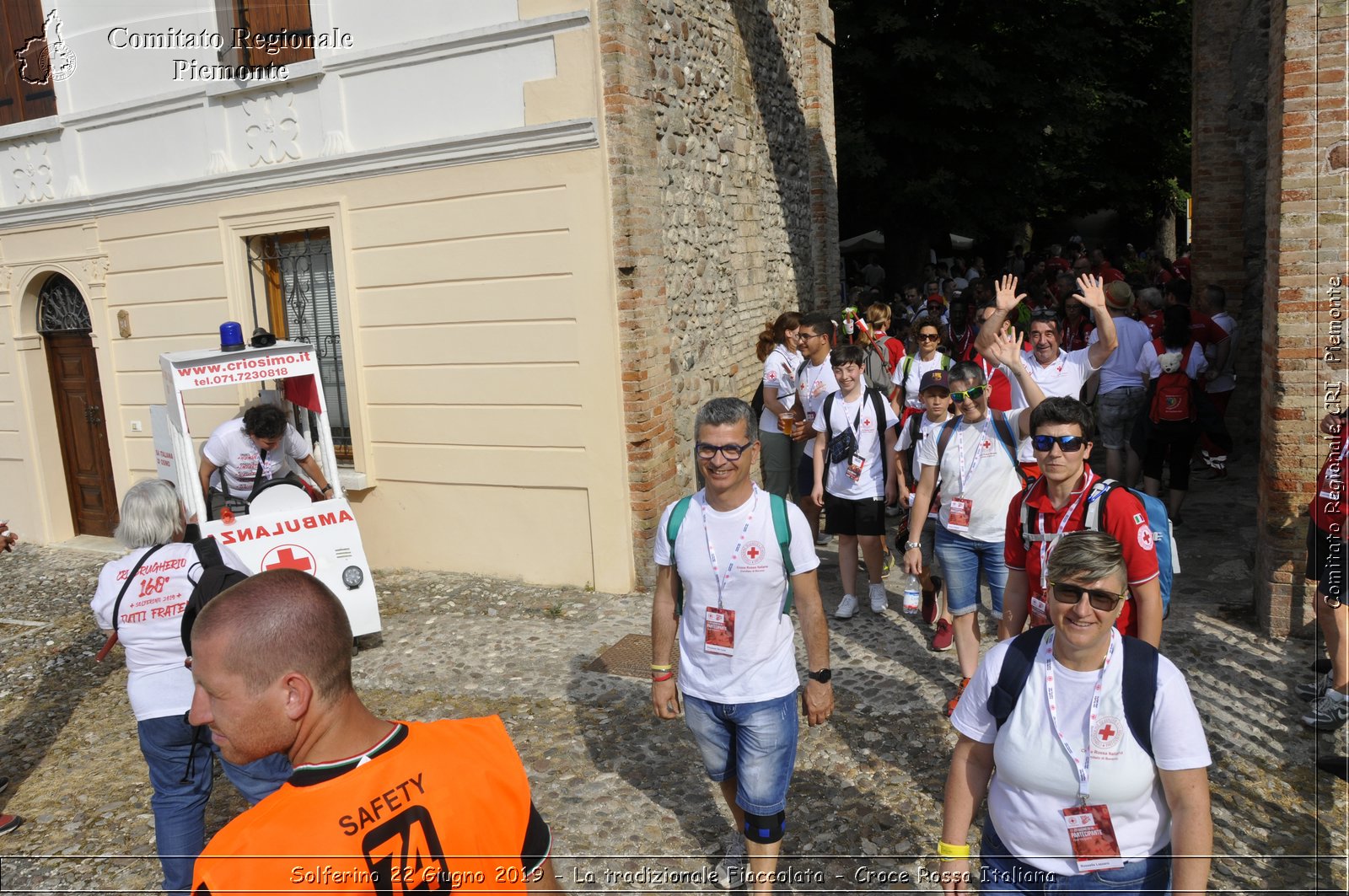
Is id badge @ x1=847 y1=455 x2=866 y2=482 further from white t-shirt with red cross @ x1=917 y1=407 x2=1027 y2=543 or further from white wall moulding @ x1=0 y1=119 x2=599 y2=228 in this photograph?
white wall moulding @ x1=0 y1=119 x2=599 y2=228

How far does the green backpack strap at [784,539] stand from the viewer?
3602 millimetres

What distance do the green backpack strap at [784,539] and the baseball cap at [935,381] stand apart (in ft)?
6.47

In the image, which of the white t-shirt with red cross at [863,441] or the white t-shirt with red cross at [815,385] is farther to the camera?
the white t-shirt with red cross at [815,385]

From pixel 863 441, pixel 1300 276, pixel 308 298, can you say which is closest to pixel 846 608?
pixel 863 441

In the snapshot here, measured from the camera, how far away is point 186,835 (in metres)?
3.92

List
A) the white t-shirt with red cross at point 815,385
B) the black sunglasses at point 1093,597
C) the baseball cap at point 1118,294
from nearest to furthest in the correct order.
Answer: the black sunglasses at point 1093,597
the white t-shirt with red cross at point 815,385
the baseball cap at point 1118,294

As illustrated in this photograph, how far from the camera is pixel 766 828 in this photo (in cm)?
360

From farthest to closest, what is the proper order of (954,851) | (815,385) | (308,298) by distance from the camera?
1. (308,298)
2. (815,385)
3. (954,851)

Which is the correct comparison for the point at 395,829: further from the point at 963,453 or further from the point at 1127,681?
the point at 963,453

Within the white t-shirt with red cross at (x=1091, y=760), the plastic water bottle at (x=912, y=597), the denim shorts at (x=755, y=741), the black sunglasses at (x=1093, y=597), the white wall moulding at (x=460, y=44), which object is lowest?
the plastic water bottle at (x=912, y=597)

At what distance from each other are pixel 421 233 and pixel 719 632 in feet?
18.2

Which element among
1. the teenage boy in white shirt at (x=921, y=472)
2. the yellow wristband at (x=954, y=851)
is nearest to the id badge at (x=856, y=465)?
the teenage boy in white shirt at (x=921, y=472)

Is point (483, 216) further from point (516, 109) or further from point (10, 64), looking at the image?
point (10, 64)

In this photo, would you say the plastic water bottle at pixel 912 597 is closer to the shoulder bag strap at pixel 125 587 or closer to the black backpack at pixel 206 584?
the black backpack at pixel 206 584
